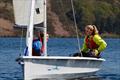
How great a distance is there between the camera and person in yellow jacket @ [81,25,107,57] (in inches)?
1146

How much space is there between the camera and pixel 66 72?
92.7ft

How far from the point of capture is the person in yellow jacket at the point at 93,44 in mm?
29109

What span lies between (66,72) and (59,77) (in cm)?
48

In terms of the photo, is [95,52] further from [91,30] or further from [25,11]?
[25,11]

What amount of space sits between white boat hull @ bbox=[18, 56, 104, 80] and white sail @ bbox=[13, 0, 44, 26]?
242 cm

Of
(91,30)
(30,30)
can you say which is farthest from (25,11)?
(91,30)

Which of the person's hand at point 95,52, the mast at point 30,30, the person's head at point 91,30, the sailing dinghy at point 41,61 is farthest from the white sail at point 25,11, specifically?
the person's hand at point 95,52

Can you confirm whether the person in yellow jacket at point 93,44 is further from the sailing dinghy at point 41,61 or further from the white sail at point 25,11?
the white sail at point 25,11

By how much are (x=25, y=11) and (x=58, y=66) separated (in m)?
3.21

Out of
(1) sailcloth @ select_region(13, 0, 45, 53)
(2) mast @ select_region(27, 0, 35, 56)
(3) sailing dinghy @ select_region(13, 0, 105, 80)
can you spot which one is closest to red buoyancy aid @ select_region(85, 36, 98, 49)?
(3) sailing dinghy @ select_region(13, 0, 105, 80)

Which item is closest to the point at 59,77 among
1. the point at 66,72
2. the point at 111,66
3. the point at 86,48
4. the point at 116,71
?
the point at 66,72

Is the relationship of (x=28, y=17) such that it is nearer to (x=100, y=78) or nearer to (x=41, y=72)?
(x=41, y=72)

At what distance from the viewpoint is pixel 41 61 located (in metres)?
26.7

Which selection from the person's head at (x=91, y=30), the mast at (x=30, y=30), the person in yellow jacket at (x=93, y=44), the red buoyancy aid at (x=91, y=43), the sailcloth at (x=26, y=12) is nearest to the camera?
the mast at (x=30, y=30)
